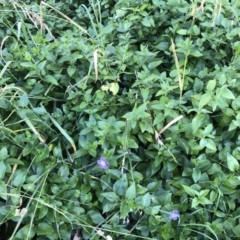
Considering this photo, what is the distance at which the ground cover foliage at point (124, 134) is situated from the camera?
110 cm

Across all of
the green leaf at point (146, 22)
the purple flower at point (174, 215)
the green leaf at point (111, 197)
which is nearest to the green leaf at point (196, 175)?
the purple flower at point (174, 215)

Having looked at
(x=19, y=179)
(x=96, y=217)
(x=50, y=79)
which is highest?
(x=50, y=79)

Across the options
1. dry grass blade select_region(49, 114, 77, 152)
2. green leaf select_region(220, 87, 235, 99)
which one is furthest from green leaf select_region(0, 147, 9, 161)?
green leaf select_region(220, 87, 235, 99)

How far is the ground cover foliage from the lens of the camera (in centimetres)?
110

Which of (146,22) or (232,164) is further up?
(146,22)

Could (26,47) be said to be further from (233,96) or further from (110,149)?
(233,96)

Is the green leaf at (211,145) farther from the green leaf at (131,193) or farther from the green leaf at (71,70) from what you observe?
the green leaf at (71,70)

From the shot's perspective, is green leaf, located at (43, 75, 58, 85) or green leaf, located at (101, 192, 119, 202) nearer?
green leaf, located at (101, 192, 119, 202)

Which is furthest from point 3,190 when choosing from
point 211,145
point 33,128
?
point 211,145

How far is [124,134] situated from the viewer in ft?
3.86

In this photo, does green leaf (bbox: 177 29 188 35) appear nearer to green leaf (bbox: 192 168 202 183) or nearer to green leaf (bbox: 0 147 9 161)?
green leaf (bbox: 192 168 202 183)

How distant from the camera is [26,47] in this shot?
1.43 meters

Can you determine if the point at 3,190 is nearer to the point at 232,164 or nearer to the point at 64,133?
the point at 64,133

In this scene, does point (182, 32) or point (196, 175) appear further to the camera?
point (182, 32)
